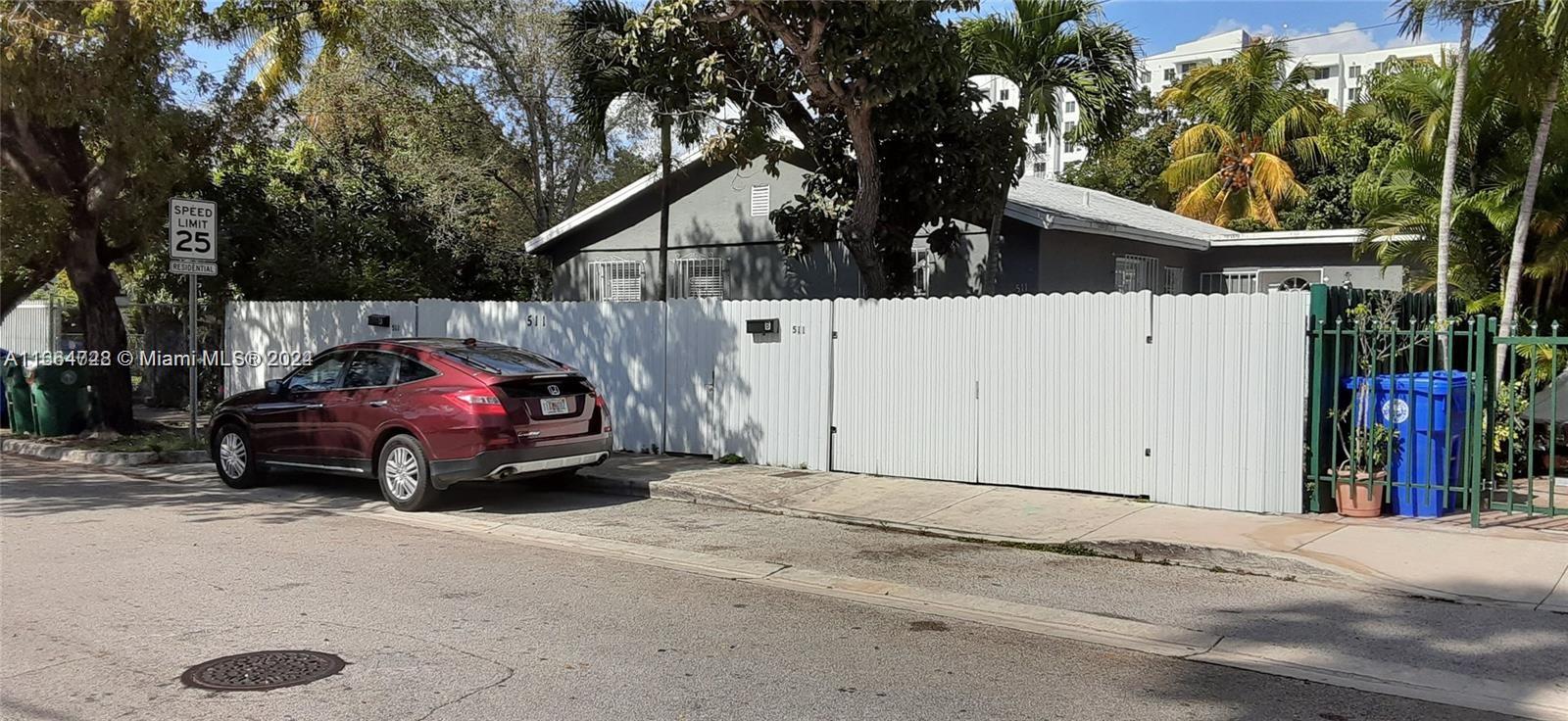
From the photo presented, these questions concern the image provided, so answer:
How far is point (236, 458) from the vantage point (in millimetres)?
11828

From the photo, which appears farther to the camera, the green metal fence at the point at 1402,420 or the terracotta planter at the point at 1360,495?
the terracotta planter at the point at 1360,495

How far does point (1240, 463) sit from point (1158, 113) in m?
37.8

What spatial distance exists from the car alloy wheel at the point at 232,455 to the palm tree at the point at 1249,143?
26.3 metres

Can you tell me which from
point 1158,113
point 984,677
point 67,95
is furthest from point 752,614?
point 1158,113

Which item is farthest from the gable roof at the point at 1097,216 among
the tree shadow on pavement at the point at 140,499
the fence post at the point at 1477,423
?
the tree shadow on pavement at the point at 140,499

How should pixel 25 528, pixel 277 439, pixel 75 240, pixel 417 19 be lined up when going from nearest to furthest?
pixel 25 528
pixel 277 439
pixel 75 240
pixel 417 19

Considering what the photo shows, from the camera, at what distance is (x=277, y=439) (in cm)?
1138

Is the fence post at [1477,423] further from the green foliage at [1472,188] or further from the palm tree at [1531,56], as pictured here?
the green foliage at [1472,188]

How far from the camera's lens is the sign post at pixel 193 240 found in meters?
14.0

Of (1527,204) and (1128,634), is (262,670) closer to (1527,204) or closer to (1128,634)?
(1128,634)

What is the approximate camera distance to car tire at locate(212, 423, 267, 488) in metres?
11.7

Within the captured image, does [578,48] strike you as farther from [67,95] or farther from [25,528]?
[25,528]

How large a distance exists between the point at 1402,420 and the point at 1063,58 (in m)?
6.90

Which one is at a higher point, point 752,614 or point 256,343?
point 256,343
